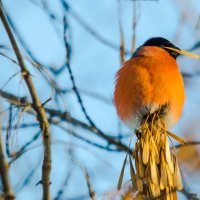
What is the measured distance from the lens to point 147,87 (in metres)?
2.90

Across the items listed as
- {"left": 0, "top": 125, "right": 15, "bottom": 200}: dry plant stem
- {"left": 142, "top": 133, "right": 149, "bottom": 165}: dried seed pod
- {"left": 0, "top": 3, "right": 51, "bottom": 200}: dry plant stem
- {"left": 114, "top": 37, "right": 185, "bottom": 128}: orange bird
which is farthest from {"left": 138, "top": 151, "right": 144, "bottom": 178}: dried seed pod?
{"left": 114, "top": 37, "right": 185, "bottom": 128}: orange bird

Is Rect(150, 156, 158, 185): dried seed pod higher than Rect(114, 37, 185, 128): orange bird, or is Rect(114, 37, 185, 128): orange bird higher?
Rect(114, 37, 185, 128): orange bird

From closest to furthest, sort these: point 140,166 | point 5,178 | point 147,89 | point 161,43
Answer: point 5,178
point 140,166
point 147,89
point 161,43

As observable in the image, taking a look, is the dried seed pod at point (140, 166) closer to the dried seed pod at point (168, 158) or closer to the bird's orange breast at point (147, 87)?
the dried seed pod at point (168, 158)

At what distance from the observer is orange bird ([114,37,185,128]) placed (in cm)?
288

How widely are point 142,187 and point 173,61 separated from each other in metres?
1.52

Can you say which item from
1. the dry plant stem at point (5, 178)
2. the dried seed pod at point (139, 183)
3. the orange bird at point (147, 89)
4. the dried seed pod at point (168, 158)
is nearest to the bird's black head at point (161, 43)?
the orange bird at point (147, 89)

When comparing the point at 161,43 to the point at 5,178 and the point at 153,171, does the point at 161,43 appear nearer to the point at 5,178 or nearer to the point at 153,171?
the point at 153,171

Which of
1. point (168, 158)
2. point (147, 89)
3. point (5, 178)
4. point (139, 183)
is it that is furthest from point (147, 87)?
point (5, 178)

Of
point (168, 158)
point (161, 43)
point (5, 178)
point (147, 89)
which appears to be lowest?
point (5, 178)

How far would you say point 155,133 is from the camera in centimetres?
212

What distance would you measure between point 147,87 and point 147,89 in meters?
0.01

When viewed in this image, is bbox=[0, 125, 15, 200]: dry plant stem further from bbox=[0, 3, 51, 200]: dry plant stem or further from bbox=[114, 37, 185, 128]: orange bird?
bbox=[114, 37, 185, 128]: orange bird

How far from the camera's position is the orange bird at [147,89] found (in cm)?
288
